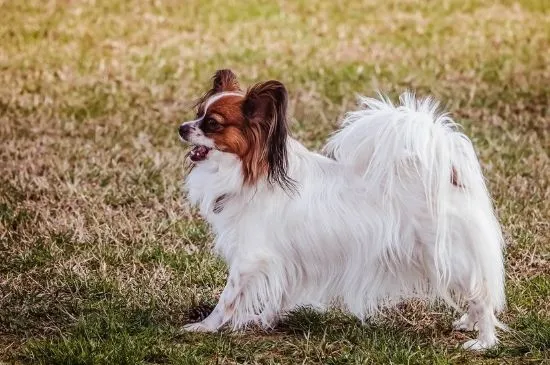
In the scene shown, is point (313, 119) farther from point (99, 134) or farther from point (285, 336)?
point (285, 336)

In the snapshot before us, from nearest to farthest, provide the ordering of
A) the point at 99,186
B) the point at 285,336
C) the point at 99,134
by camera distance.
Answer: the point at 285,336 < the point at 99,186 < the point at 99,134

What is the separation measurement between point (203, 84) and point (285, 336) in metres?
6.01

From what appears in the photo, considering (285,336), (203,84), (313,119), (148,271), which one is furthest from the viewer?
(203,84)

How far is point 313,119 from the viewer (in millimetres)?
9211

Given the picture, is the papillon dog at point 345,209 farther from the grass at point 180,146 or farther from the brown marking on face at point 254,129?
the grass at point 180,146

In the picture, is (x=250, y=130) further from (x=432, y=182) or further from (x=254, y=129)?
(x=432, y=182)

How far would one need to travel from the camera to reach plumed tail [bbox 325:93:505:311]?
4277 millimetres

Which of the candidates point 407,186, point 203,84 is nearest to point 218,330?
point 407,186

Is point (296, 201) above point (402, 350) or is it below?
above

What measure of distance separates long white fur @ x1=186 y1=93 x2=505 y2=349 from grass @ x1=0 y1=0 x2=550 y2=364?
0.72 feet

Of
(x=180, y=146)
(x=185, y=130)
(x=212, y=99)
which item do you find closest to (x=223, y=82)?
(x=212, y=99)

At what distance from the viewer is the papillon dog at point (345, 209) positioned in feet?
14.1

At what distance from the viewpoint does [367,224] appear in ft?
14.4

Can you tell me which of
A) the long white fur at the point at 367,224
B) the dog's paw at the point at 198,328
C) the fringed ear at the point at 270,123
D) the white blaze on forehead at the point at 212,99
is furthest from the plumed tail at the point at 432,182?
the dog's paw at the point at 198,328
